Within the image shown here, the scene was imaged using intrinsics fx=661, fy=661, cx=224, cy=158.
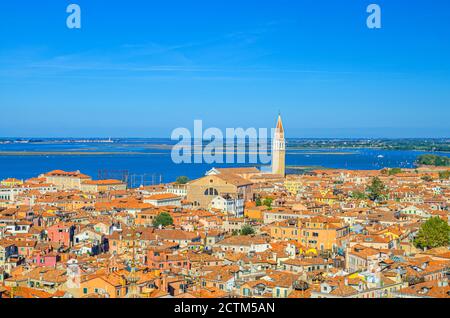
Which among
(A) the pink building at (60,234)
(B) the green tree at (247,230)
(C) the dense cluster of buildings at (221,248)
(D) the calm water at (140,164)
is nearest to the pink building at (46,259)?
(C) the dense cluster of buildings at (221,248)

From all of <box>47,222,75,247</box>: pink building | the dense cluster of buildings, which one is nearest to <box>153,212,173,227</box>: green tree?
the dense cluster of buildings

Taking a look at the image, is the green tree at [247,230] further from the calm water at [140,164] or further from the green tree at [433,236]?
the calm water at [140,164]

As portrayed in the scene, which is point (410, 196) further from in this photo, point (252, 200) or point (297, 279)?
point (297, 279)

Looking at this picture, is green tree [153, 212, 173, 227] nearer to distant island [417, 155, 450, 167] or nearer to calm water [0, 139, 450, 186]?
calm water [0, 139, 450, 186]

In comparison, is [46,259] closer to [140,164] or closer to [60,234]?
[60,234]

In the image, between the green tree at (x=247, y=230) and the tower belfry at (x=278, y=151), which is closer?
the green tree at (x=247, y=230)
